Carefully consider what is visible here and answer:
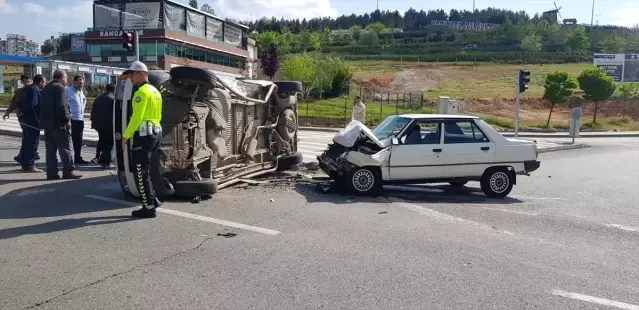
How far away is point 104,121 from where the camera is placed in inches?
453

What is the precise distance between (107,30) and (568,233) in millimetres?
68668

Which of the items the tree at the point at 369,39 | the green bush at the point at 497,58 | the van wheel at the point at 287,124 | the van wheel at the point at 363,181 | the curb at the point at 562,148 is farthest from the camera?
the tree at the point at 369,39

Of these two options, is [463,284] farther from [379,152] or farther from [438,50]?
[438,50]

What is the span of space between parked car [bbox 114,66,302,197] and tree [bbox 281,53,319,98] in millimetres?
45044

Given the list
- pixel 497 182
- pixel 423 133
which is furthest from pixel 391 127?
pixel 497 182

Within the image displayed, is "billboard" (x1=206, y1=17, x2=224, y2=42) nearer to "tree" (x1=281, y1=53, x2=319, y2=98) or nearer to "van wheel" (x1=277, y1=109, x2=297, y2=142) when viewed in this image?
"tree" (x1=281, y1=53, x2=319, y2=98)

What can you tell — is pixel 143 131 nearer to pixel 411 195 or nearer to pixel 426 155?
pixel 426 155

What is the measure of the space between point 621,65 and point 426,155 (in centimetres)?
6670

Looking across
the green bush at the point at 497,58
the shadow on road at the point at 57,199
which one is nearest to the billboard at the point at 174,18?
the green bush at the point at 497,58

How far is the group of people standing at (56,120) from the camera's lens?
9.60 m

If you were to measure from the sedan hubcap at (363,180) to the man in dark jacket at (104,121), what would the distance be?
5.14 m

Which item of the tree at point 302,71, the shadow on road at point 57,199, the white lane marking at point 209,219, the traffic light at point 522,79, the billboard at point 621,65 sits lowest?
the white lane marking at point 209,219

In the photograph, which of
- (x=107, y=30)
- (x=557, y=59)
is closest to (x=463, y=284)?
(x=107, y=30)

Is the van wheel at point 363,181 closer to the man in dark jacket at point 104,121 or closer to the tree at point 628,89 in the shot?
the man in dark jacket at point 104,121
